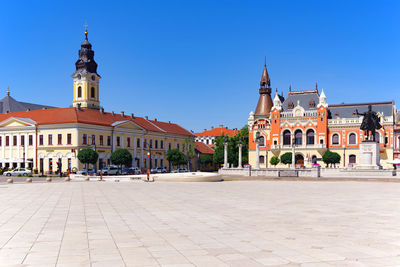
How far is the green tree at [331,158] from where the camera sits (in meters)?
82.3

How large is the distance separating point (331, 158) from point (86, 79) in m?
51.1

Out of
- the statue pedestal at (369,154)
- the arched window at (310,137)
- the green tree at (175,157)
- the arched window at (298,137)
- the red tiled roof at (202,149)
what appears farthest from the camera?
the red tiled roof at (202,149)

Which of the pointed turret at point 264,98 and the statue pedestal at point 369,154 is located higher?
the pointed turret at point 264,98

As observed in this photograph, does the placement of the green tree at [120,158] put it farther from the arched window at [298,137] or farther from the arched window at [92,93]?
the arched window at [298,137]

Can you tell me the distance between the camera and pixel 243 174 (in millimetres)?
56656

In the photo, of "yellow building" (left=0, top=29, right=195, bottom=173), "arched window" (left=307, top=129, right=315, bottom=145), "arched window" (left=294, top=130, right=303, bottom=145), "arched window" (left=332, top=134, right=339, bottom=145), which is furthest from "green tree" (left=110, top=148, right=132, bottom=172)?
"arched window" (left=332, top=134, right=339, bottom=145)

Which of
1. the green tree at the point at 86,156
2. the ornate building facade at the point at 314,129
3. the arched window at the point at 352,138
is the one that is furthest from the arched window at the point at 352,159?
the green tree at the point at 86,156

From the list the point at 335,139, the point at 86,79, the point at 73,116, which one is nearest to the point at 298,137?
the point at 335,139

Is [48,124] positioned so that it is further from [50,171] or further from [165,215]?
[165,215]

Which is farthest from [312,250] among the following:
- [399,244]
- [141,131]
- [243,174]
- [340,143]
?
[340,143]

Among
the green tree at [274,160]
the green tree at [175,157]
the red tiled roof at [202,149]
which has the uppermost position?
the red tiled roof at [202,149]

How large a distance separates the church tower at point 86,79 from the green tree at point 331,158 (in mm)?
47777

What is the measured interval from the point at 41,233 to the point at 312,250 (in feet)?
23.4

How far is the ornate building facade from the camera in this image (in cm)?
8669
